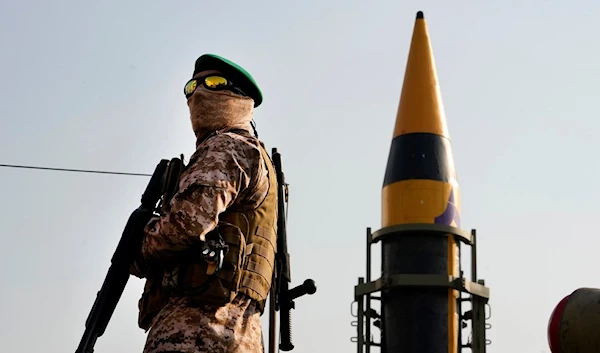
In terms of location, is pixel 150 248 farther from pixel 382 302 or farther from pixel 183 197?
pixel 382 302

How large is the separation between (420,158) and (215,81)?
10.6m

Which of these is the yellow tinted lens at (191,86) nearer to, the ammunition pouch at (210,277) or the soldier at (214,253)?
the soldier at (214,253)

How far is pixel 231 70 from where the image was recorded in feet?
15.2

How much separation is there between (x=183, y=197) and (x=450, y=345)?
11.1 meters

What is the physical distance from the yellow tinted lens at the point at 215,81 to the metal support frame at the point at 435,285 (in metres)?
10.1

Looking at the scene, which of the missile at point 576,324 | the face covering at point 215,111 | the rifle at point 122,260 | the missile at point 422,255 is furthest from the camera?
the missile at point 422,255

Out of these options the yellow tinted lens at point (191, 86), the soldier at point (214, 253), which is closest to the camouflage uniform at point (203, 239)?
the soldier at point (214, 253)

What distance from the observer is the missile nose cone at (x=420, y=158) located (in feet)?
48.2

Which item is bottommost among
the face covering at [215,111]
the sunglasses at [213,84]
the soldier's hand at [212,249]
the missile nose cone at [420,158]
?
the soldier's hand at [212,249]

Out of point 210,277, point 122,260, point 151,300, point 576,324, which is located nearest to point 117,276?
point 122,260

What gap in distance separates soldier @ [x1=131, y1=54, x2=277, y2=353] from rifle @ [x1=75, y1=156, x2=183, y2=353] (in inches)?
2.6

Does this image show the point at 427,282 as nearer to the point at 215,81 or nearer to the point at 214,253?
the point at 215,81

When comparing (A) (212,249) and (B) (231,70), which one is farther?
(B) (231,70)

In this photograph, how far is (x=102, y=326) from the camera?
4430 millimetres
